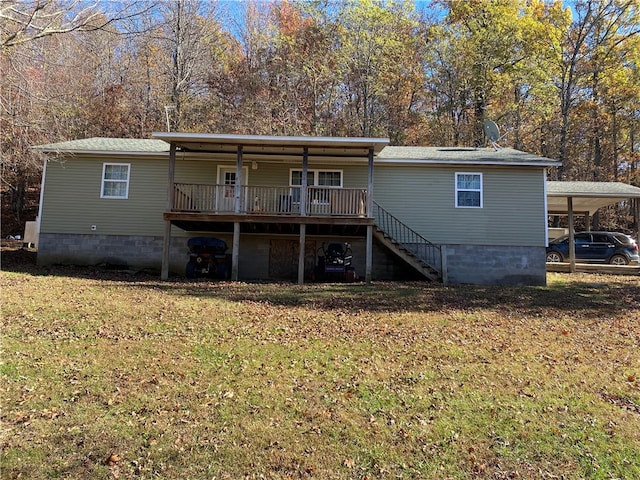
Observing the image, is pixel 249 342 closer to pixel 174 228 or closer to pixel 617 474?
pixel 617 474

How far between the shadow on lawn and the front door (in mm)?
2527

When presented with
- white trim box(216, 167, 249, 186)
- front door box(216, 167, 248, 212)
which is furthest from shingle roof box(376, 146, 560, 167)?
front door box(216, 167, 248, 212)

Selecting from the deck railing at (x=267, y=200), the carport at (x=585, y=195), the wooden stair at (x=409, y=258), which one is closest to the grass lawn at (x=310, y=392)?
the wooden stair at (x=409, y=258)

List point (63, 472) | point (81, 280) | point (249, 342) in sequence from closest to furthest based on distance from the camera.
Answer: point (63, 472) < point (249, 342) < point (81, 280)

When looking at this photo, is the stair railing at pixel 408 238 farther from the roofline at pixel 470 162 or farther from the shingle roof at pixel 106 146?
the shingle roof at pixel 106 146

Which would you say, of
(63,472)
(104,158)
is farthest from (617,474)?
(104,158)

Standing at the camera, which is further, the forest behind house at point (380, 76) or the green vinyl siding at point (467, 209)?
the forest behind house at point (380, 76)

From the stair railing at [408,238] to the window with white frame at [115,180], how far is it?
8223mm

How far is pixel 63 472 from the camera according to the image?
2.90 m

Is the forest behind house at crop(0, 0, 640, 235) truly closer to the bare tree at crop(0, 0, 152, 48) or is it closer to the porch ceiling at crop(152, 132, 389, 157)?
the porch ceiling at crop(152, 132, 389, 157)

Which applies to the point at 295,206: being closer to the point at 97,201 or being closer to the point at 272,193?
the point at 272,193

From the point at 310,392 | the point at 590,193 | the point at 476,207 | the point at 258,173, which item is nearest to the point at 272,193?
the point at 258,173

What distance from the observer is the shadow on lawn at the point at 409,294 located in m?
8.73

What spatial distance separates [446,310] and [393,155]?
283 inches
